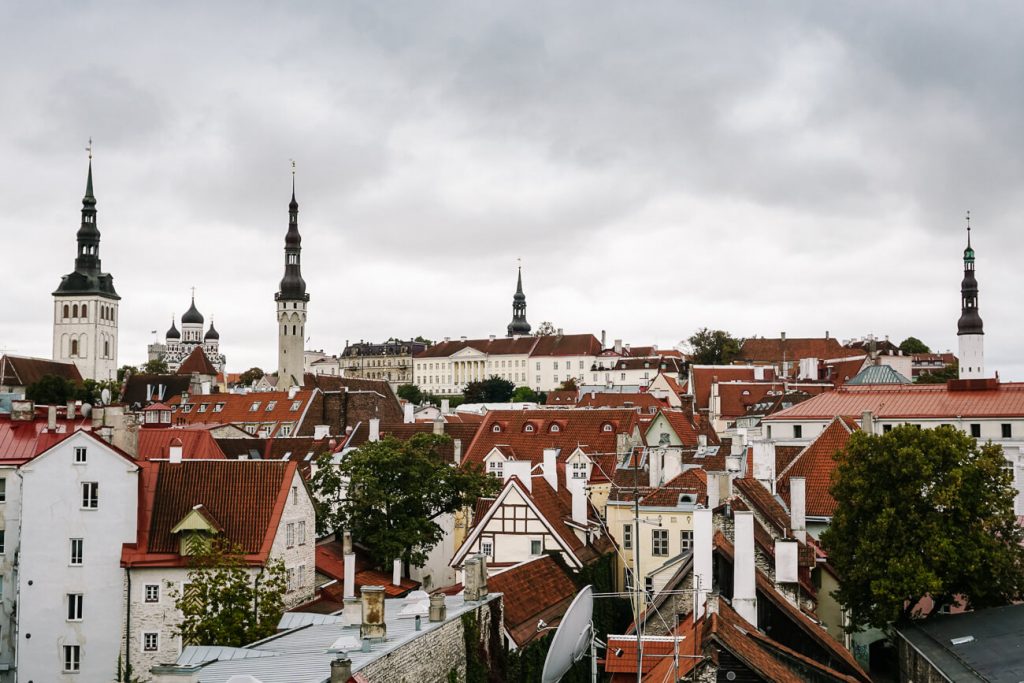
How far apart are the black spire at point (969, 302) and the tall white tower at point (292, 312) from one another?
228 ft

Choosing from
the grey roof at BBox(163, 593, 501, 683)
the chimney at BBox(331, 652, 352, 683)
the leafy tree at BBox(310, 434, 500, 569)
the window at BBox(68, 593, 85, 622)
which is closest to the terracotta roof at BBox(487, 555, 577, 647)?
the grey roof at BBox(163, 593, 501, 683)

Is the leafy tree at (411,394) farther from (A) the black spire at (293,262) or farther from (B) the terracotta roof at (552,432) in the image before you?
(B) the terracotta roof at (552,432)

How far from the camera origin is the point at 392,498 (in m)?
37.9

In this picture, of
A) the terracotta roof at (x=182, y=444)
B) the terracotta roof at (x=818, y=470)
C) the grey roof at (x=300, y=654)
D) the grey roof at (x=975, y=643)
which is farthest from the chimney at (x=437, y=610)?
the terracotta roof at (x=182, y=444)

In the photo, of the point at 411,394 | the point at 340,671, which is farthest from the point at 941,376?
the point at 340,671

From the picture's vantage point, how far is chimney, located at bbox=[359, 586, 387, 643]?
21250 mm

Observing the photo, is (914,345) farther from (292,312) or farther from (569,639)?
(569,639)

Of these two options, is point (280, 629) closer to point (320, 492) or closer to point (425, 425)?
point (320, 492)

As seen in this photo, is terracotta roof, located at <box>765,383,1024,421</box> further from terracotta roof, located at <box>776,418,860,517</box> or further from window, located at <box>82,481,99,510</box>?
window, located at <box>82,481,99,510</box>

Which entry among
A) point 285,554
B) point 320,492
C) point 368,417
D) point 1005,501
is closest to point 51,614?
point 285,554

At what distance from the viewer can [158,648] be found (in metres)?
31.6

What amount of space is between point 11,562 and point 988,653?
2944 centimetres

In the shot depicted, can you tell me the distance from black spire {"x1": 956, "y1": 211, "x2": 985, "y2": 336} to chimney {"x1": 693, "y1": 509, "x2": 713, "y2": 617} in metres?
75.9

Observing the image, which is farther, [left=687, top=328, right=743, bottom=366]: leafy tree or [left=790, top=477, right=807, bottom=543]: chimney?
[left=687, top=328, right=743, bottom=366]: leafy tree
